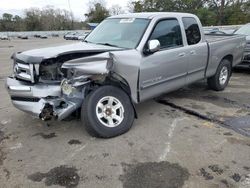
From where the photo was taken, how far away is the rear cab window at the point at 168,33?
17.0ft

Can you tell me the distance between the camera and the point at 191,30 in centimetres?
604

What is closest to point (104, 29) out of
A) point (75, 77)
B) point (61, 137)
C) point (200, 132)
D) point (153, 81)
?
point (153, 81)

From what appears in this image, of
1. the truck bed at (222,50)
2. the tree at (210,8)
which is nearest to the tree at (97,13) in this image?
the tree at (210,8)

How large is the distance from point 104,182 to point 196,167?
1166 mm

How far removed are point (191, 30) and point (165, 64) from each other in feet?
4.35

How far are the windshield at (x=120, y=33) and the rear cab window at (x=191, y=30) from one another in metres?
1.10

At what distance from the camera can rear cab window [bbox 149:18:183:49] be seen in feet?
17.0

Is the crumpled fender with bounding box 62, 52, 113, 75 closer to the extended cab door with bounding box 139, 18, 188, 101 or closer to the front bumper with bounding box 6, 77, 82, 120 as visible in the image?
the front bumper with bounding box 6, 77, 82, 120

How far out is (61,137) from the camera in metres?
4.61

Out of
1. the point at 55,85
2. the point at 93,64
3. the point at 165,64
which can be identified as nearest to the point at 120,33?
the point at 165,64

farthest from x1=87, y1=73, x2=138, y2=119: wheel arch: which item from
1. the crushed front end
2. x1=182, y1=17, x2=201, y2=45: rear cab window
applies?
x1=182, y1=17, x2=201, y2=45: rear cab window

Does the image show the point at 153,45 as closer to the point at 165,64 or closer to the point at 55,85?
the point at 165,64

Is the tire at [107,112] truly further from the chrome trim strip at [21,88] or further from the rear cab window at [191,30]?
the rear cab window at [191,30]

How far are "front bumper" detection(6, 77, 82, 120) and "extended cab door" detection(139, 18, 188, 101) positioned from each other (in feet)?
4.19
